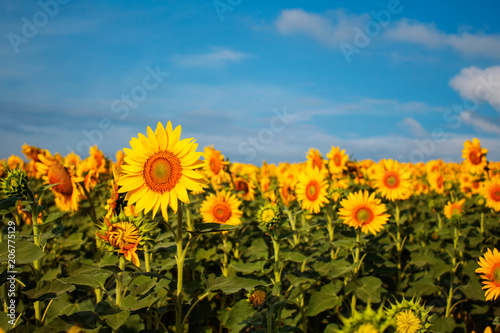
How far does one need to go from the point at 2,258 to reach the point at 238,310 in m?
1.64

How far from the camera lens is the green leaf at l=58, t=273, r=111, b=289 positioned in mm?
2180

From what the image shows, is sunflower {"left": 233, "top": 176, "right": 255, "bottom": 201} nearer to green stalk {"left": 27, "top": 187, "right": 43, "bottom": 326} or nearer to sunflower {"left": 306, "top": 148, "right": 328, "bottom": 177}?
sunflower {"left": 306, "top": 148, "right": 328, "bottom": 177}

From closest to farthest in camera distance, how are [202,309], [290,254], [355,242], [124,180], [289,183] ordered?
[124,180] < [290,254] < [355,242] < [202,309] < [289,183]

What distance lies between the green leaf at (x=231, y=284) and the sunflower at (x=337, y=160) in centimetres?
435

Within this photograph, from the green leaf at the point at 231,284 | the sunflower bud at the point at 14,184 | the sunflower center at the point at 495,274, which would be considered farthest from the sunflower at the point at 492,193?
the sunflower bud at the point at 14,184

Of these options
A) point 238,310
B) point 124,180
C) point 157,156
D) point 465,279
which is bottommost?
point 465,279

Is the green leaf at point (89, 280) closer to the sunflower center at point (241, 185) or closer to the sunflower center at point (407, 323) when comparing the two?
the sunflower center at point (407, 323)

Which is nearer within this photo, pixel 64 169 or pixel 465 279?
pixel 64 169

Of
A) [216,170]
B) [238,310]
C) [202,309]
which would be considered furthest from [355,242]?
[216,170]

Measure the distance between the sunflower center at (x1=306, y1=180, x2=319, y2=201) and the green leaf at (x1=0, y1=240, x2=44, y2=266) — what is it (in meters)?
3.35

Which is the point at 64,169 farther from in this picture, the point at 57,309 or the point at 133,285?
the point at 133,285

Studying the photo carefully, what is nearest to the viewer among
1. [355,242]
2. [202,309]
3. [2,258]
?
[2,258]

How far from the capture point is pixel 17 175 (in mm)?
2969

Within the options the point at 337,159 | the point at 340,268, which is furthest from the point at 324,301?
the point at 337,159
